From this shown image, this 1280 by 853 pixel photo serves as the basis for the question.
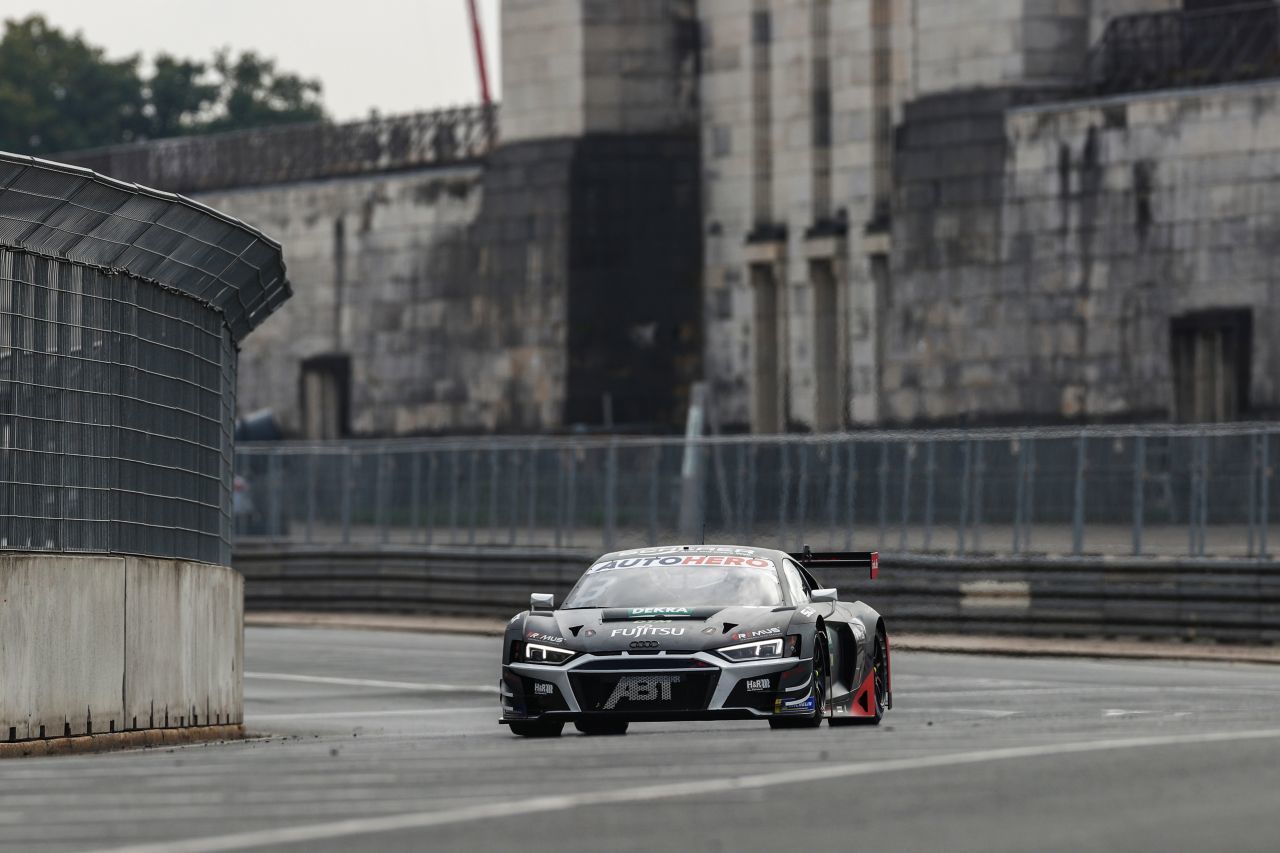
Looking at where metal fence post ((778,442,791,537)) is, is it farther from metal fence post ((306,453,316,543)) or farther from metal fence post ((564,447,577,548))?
metal fence post ((306,453,316,543))

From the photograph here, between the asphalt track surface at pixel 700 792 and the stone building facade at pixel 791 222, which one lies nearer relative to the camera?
the asphalt track surface at pixel 700 792

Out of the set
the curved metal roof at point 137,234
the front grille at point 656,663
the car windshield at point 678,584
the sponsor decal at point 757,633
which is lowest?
the front grille at point 656,663

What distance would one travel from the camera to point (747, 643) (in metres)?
16.0

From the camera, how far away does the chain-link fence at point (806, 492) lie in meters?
30.1

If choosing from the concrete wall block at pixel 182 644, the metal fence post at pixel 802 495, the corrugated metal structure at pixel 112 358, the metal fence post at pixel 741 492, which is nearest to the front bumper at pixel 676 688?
the concrete wall block at pixel 182 644

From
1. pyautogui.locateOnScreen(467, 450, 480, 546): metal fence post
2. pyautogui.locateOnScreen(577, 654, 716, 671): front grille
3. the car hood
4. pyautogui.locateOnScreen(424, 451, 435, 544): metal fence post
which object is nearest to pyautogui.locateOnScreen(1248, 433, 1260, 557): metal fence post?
pyautogui.locateOnScreen(467, 450, 480, 546): metal fence post

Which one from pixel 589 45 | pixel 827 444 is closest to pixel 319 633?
pixel 827 444

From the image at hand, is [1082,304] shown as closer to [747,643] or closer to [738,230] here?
[738,230]

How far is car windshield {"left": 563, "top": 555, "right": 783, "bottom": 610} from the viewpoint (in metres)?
16.9

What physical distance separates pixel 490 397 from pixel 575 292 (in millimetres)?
2608

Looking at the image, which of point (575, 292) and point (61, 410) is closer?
point (61, 410)

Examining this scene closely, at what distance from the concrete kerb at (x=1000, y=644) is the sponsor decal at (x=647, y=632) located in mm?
12836

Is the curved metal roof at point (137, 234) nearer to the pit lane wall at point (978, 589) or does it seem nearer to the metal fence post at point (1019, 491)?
the metal fence post at point (1019, 491)

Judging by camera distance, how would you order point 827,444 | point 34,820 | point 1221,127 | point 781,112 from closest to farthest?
1. point 34,820
2. point 827,444
3. point 1221,127
4. point 781,112
